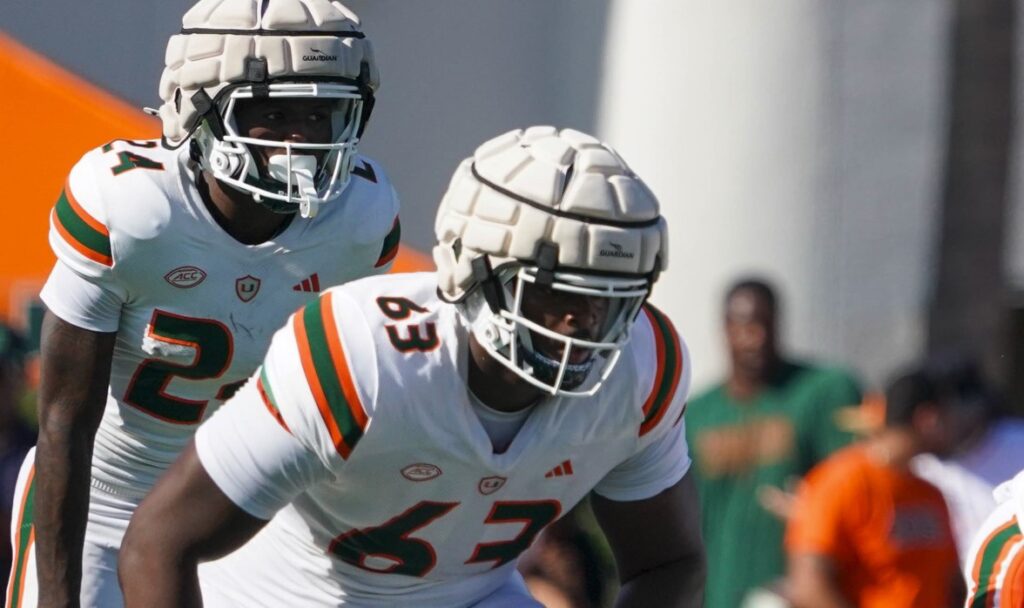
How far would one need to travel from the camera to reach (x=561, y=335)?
3201mm

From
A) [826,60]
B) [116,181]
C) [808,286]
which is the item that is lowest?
[808,286]

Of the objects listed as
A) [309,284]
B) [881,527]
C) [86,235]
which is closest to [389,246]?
[309,284]

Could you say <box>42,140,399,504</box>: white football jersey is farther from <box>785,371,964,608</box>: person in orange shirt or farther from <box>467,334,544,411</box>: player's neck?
<box>785,371,964,608</box>: person in orange shirt

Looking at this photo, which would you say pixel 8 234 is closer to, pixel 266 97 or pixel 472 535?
pixel 266 97

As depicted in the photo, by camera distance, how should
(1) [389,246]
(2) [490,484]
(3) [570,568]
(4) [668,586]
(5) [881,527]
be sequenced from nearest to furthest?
(2) [490,484] < (4) [668,586] < (1) [389,246] < (3) [570,568] < (5) [881,527]

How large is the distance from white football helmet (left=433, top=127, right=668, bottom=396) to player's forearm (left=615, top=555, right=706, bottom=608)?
1.60 ft

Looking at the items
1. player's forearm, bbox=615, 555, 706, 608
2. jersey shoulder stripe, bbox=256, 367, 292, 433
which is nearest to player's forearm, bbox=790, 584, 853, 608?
player's forearm, bbox=615, 555, 706, 608

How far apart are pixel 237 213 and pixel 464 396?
0.89 m

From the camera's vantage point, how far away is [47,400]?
12.6 ft

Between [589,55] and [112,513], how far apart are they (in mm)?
5445

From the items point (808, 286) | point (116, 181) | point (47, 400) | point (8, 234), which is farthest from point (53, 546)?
point (808, 286)

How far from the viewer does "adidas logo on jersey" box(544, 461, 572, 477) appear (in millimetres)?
3406

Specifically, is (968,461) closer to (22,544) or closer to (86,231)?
(22,544)

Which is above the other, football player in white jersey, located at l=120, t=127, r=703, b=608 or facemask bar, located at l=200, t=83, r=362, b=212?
facemask bar, located at l=200, t=83, r=362, b=212
